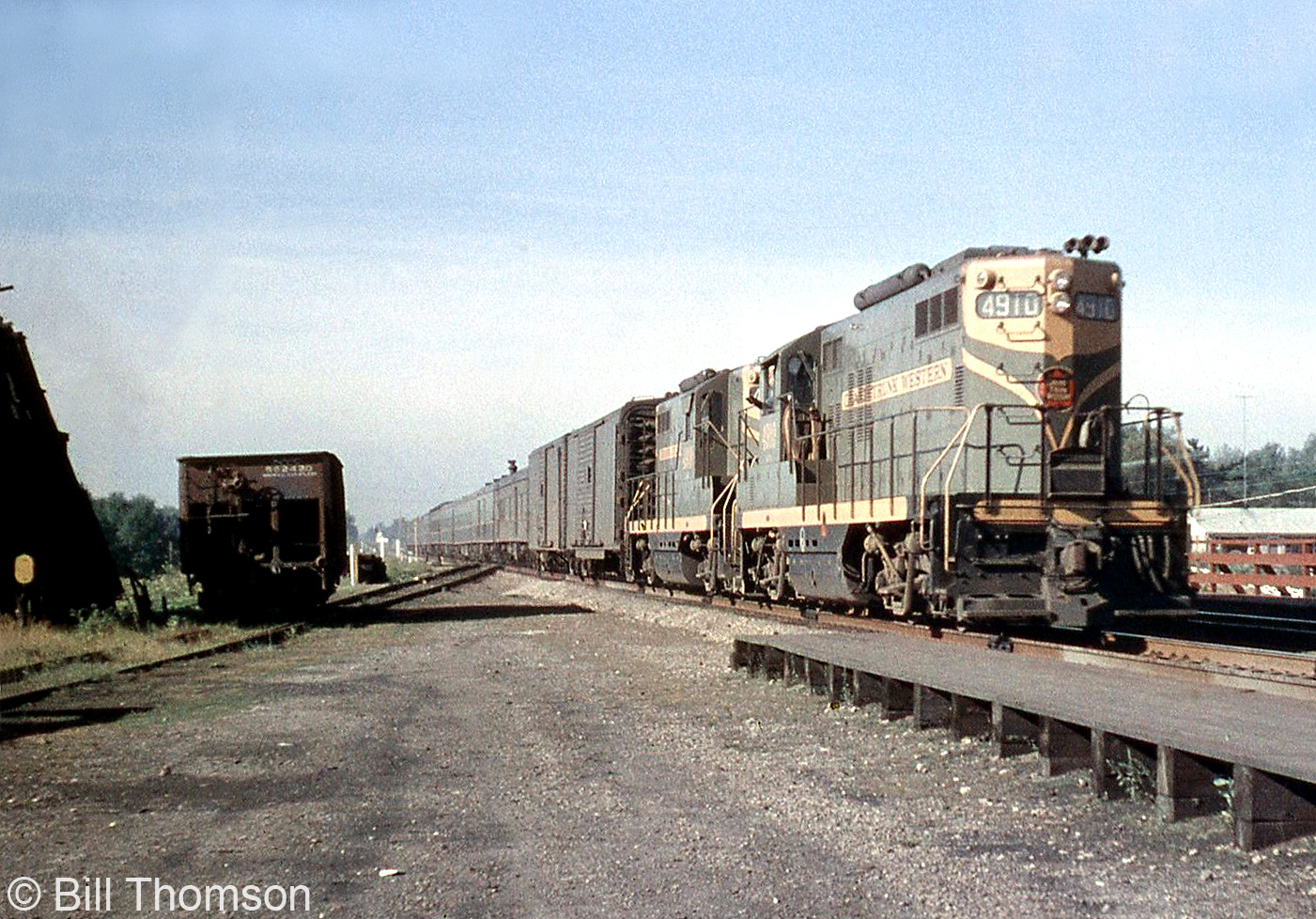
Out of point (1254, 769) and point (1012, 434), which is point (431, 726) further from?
point (1012, 434)

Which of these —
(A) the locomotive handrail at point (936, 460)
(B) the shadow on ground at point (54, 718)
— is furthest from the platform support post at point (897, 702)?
(B) the shadow on ground at point (54, 718)

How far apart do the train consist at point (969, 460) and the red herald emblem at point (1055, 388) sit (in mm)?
13

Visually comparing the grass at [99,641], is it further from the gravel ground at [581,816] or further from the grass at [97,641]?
the gravel ground at [581,816]

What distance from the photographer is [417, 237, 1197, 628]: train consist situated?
40.6 feet

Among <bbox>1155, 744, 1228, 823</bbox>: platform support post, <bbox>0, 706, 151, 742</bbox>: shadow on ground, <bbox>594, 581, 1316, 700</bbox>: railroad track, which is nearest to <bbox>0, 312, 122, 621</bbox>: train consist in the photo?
<bbox>0, 706, 151, 742</bbox>: shadow on ground

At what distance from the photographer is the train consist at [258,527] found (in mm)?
19672

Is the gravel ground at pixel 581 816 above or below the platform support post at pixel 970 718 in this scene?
below

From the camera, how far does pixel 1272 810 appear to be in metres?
5.33

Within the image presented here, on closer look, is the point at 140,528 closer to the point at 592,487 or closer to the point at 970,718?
the point at 592,487

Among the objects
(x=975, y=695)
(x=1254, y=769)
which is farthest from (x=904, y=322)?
(x=1254, y=769)

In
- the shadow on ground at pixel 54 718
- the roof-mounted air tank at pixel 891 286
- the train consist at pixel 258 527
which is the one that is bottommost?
the shadow on ground at pixel 54 718

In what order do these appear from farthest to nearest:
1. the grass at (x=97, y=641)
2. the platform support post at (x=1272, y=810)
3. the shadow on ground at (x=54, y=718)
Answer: the grass at (x=97, y=641)
the shadow on ground at (x=54, y=718)
the platform support post at (x=1272, y=810)

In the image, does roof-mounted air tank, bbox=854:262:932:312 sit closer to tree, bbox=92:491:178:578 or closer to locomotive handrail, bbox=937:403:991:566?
locomotive handrail, bbox=937:403:991:566

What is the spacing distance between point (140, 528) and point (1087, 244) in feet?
242
